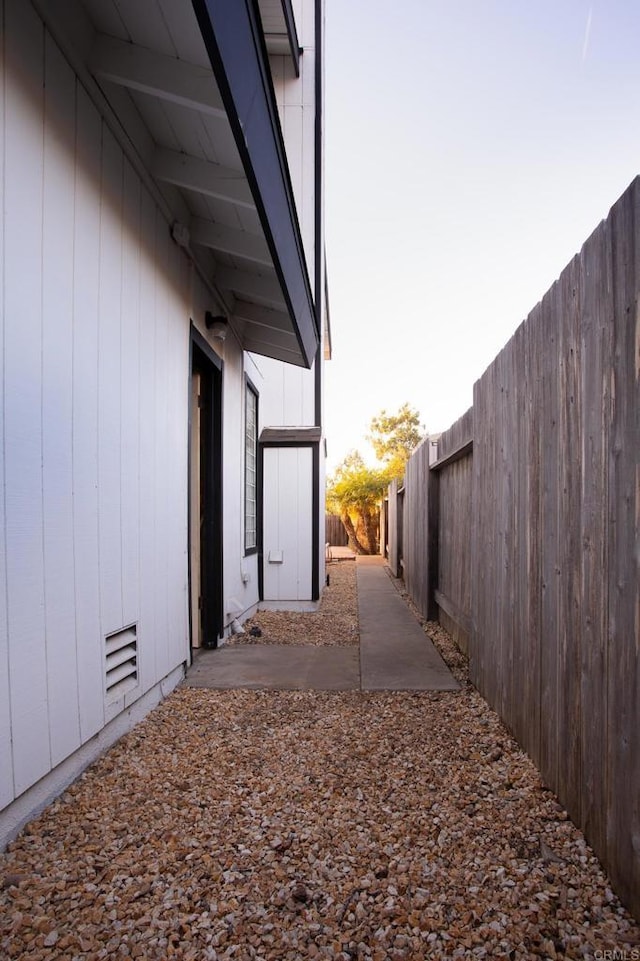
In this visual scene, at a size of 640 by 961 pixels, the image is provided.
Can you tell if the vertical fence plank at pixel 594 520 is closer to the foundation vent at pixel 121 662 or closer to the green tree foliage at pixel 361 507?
the foundation vent at pixel 121 662

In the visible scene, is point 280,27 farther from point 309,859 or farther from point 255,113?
point 309,859

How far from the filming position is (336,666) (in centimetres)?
391

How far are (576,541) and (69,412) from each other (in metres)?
1.97

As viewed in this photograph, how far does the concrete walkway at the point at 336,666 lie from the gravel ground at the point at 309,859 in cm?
80

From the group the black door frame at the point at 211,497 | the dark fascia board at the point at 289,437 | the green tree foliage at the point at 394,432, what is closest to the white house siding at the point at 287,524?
the dark fascia board at the point at 289,437

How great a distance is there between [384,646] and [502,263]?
11.5m

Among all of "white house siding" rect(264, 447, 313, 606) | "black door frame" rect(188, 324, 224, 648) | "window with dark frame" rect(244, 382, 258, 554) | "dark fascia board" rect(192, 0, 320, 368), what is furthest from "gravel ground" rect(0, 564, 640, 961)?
"white house siding" rect(264, 447, 313, 606)

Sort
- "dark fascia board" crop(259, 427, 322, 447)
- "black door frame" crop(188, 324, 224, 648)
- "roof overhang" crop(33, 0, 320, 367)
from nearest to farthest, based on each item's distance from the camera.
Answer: "roof overhang" crop(33, 0, 320, 367) → "black door frame" crop(188, 324, 224, 648) → "dark fascia board" crop(259, 427, 322, 447)

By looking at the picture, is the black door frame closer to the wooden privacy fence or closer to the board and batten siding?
the board and batten siding

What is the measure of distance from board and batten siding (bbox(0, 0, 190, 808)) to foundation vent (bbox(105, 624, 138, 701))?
51 mm

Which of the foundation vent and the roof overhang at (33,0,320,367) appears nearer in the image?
the roof overhang at (33,0,320,367)

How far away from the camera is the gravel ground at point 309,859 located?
52.3 inches

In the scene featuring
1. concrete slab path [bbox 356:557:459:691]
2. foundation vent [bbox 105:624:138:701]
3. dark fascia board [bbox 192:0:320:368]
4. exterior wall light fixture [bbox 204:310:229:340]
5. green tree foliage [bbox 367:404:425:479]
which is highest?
green tree foliage [bbox 367:404:425:479]

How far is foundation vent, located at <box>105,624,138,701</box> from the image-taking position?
2445 mm
